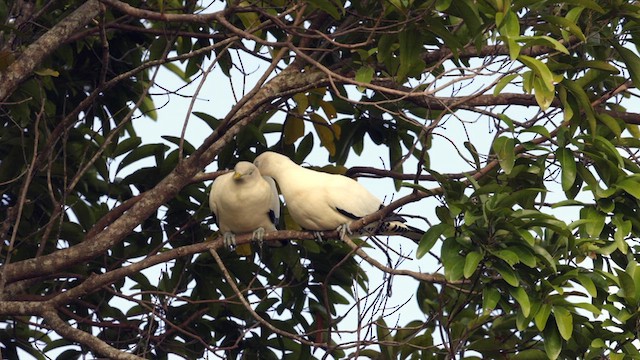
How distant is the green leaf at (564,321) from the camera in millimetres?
4344

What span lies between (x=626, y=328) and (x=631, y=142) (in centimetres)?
88

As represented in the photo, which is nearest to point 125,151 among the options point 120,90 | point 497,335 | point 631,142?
point 120,90

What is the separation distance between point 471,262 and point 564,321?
1.61 ft

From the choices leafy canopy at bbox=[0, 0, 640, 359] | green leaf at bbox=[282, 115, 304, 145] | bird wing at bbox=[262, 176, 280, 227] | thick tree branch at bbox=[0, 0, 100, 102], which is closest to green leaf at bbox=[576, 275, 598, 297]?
leafy canopy at bbox=[0, 0, 640, 359]

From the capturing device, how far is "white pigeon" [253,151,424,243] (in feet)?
18.1

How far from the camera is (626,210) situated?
183 inches

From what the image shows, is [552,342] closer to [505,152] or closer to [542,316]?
[542,316]

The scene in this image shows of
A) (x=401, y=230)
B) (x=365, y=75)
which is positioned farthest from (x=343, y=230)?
(x=365, y=75)

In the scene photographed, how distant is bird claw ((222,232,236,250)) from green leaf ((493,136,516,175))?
1.61m

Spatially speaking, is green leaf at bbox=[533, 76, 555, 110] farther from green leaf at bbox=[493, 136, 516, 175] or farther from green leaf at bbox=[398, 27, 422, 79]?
green leaf at bbox=[398, 27, 422, 79]

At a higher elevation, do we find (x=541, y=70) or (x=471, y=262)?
(x=541, y=70)

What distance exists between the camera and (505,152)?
4449 mm

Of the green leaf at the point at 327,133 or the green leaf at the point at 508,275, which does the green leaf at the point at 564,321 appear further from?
the green leaf at the point at 327,133

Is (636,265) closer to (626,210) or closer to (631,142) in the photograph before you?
(626,210)
